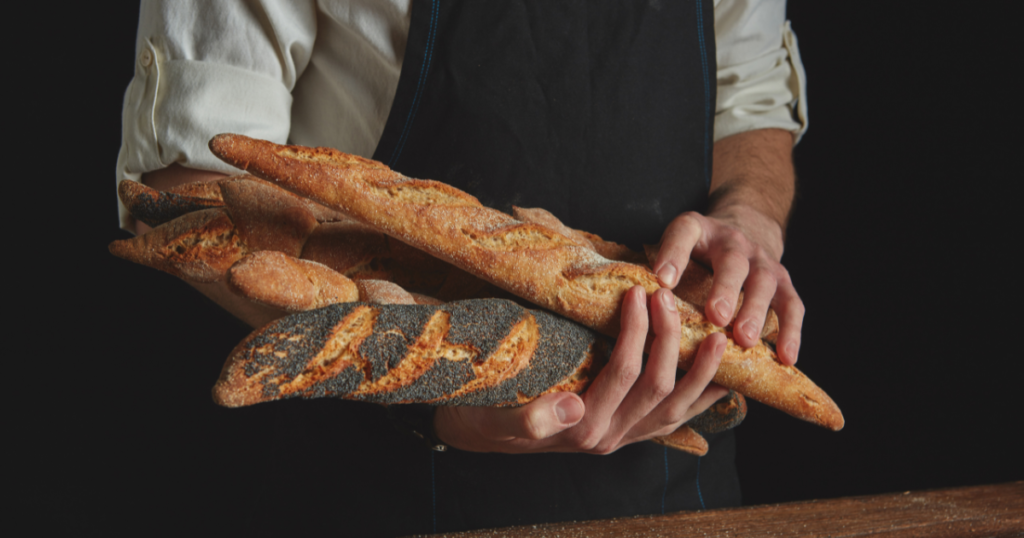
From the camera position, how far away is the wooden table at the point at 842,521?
938 millimetres

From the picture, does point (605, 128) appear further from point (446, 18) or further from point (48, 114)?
point (48, 114)

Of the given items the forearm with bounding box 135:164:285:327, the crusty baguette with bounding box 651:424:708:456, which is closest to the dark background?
the forearm with bounding box 135:164:285:327

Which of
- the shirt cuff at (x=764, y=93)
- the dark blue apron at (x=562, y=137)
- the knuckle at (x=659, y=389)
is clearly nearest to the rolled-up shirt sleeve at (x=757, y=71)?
the shirt cuff at (x=764, y=93)

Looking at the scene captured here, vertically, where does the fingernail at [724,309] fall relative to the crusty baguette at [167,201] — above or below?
below

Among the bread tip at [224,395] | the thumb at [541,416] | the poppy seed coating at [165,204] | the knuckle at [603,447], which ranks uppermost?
the poppy seed coating at [165,204]

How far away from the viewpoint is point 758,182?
1435 mm

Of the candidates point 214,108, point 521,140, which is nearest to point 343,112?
point 214,108

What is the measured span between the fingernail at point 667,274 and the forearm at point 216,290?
0.52m

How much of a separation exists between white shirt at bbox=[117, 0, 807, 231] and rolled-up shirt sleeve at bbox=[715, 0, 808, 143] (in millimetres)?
873

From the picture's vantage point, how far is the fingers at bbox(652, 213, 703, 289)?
861mm

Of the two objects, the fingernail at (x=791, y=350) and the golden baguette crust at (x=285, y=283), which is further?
the fingernail at (x=791, y=350)

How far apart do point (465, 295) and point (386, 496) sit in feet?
1.92

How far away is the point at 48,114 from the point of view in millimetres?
1609

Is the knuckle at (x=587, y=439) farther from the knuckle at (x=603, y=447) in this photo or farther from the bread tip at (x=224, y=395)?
the bread tip at (x=224, y=395)
